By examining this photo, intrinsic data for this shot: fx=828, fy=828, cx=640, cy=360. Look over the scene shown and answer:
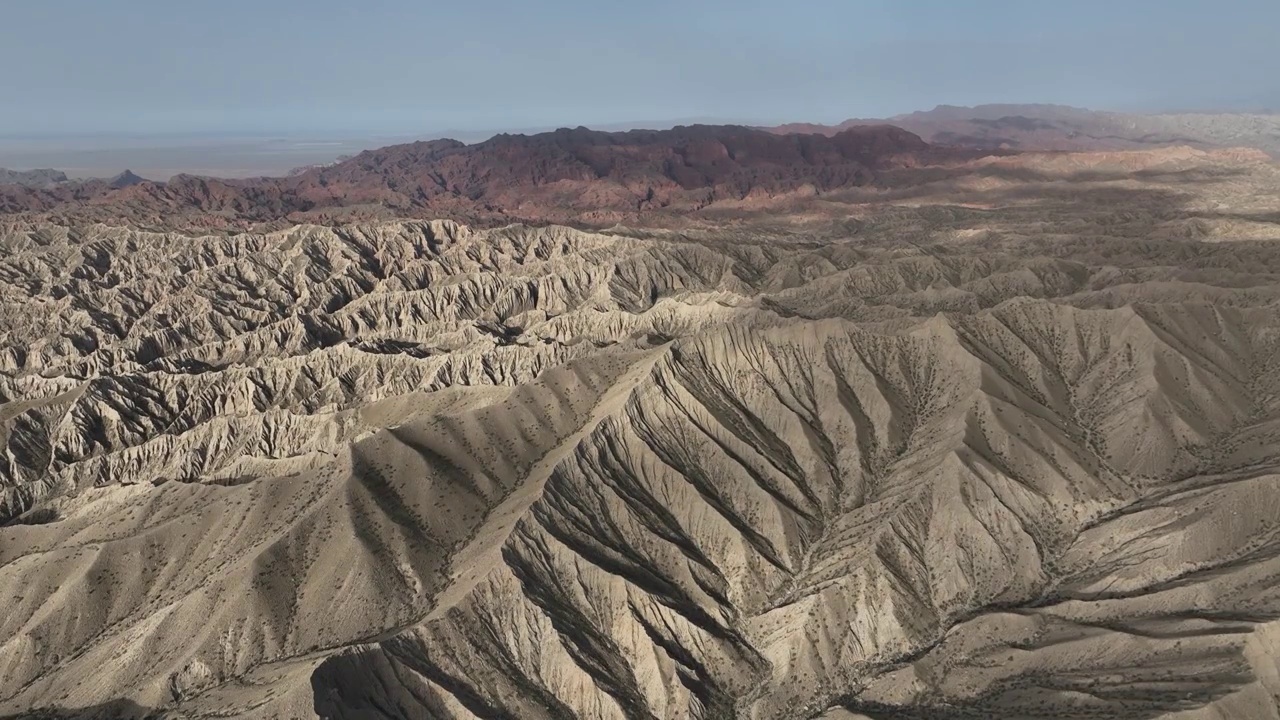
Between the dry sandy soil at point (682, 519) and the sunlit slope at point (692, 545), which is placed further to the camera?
the sunlit slope at point (692, 545)

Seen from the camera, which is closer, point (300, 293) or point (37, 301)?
point (37, 301)

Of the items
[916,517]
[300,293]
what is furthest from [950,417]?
[300,293]

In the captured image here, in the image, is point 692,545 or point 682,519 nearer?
point 692,545

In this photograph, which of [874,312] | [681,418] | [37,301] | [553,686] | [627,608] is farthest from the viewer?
[37,301]

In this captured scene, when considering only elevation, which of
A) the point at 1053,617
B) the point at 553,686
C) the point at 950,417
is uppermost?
the point at 950,417

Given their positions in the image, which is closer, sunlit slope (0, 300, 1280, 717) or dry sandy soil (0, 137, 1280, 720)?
dry sandy soil (0, 137, 1280, 720)

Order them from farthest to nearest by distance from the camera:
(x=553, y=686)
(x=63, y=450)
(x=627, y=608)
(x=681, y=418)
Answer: (x=63, y=450) → (x=681, y=418) → (x=627, y=608) → (x=553, y=686)

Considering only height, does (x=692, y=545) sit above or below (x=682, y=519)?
below

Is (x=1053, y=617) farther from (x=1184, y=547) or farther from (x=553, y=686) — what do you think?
(x=553, y=686)
